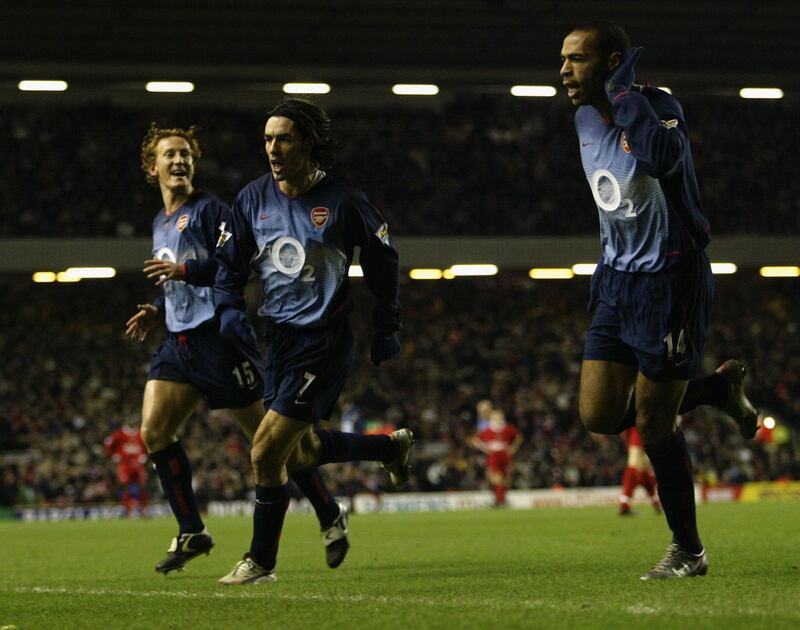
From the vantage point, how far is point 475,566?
7242 mm

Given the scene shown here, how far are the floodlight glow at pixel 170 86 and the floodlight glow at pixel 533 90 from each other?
281 inches

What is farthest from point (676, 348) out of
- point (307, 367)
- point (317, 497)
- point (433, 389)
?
point (433, 389)

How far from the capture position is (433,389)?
29.0m

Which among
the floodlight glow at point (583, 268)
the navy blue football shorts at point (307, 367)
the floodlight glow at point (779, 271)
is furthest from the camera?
the floodlight glow at point (779, 271)

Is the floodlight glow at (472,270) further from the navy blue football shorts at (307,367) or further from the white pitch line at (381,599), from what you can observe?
the white pitch line at (381,599)

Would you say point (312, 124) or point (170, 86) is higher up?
point (170, 86)

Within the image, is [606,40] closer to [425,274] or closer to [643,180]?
[643,180]

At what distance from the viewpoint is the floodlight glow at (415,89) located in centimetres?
2897

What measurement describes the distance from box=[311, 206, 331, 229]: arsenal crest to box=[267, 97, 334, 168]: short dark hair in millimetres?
298

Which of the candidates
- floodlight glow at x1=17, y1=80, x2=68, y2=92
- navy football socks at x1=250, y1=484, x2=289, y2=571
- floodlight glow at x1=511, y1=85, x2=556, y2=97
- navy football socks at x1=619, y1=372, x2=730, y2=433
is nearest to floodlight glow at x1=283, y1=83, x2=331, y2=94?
floodlight glow at x1=511, y1=85, x2=556, y2=97

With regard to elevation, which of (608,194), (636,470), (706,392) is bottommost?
(636,470)

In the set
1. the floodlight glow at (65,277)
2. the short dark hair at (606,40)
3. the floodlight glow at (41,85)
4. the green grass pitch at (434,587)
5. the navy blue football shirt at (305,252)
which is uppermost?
the floodlight glow at (41,85)

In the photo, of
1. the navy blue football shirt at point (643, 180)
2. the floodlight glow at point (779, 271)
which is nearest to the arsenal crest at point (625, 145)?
the navy blue football shirt at point (643, 180)

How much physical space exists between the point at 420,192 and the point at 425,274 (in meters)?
1.89
